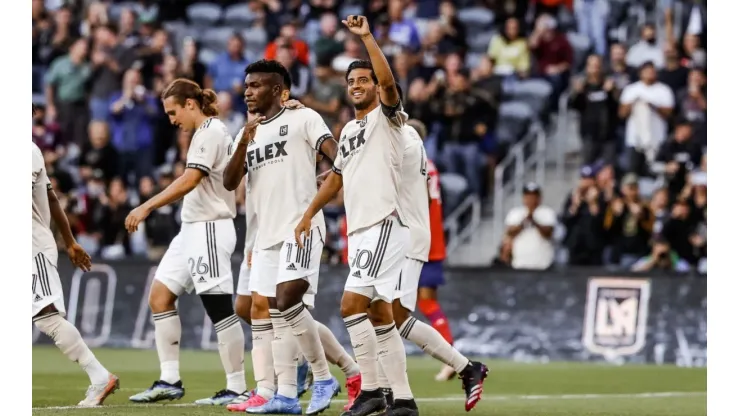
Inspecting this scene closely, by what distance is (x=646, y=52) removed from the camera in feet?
57.7

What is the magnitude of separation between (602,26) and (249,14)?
5.70m

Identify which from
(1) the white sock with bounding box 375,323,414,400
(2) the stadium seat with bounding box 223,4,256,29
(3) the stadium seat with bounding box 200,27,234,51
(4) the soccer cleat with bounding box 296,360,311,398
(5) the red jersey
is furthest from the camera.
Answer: (2) the stadium seat with bounding box 223,4,256,29

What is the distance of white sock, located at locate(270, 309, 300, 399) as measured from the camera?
316 inches

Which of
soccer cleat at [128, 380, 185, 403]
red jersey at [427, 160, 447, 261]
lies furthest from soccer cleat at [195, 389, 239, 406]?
red jersey at [427, 160, 447, 261]

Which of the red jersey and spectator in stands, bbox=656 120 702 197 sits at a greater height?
spectator in stands, bbox=656 120 702 197

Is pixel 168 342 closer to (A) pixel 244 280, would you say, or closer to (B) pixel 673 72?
(A) pixel 244 280

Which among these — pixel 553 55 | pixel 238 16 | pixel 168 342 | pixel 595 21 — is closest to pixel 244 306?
pixel 168 342

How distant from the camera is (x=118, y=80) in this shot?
18984 mm

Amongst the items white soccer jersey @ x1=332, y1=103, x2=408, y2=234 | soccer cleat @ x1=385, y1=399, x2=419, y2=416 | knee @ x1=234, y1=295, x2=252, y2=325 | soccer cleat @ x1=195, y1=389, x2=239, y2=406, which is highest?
white soccer jersey @ x1=332, y1=103, x2=408, y2=234

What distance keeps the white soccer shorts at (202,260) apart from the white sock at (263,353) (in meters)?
0.64

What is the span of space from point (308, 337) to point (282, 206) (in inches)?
33.0

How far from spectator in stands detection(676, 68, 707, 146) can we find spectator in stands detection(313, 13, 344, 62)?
4.84m

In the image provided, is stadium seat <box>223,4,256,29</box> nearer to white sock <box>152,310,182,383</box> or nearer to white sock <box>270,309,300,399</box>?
white sock <box>152,310,182,383</box>
